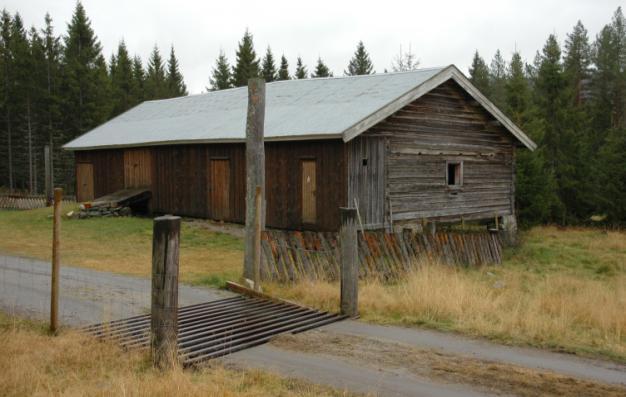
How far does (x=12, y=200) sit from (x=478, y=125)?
972 inches

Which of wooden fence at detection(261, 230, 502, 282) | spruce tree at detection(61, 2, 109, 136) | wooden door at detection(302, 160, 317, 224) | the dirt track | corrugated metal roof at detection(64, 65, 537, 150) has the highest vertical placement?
spruce tree at detection(61, 2, 109, 136)

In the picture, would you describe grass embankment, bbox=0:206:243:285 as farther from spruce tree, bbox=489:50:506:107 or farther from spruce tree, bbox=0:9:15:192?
spruce tree, bbox=489:50:506:107

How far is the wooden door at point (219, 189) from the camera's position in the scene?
21.1m

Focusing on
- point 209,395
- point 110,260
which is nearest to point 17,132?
point 110,260

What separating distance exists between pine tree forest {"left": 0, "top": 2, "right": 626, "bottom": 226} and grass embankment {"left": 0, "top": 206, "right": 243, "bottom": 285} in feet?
65.2

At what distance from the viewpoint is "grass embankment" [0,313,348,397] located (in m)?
5.16

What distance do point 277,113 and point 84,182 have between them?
12.9 metres

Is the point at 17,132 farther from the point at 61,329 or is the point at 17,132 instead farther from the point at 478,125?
the point at 61,329

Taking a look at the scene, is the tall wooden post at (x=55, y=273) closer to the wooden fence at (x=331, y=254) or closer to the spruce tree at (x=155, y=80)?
the wooden fence at (x=331, y=254)

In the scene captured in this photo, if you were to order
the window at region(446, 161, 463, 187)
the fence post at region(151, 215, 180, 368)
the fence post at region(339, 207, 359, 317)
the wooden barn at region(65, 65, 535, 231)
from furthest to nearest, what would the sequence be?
the window at region(446, 161, 463, 187) < the wooden barn at region(65, 65, 535, 231) < the fence post at region(339, 207, 359, 317) < the fence post at region(151, 215, 180, 368)

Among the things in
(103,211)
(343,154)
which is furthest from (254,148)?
(103,211)

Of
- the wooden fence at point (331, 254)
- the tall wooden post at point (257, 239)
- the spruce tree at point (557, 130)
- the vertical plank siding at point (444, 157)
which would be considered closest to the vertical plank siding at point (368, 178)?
the vertical plank siding at point (444, 157)

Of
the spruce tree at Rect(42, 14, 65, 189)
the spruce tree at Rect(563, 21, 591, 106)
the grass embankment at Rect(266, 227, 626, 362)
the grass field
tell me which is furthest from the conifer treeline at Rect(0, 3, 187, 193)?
the grass embankment at Rect(266, 227, 626, 362)

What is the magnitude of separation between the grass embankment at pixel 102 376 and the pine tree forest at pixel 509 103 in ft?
94.3
